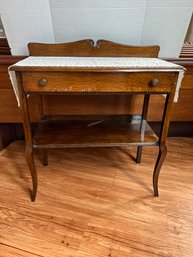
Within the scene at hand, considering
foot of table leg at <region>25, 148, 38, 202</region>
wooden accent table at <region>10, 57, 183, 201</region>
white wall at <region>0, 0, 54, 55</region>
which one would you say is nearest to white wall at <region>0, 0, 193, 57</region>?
white wall at <region>0, 0, 54, 55</region>

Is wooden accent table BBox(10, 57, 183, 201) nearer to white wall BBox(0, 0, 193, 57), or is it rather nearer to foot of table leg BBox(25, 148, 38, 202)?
foot of table leg BBox(25, 148, 38, 202)

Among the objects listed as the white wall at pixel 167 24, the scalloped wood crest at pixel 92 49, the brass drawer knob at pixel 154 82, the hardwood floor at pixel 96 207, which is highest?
the white wall at pixel 167 24

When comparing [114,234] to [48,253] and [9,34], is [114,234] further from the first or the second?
[9,34]

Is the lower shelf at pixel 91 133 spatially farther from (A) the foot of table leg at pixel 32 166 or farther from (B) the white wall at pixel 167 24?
(B) the white wall at pixel 167 24

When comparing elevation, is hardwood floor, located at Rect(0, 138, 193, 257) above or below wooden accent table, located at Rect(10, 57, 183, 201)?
below

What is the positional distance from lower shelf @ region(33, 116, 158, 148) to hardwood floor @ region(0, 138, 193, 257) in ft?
1.00

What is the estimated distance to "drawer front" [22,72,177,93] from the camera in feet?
2.38

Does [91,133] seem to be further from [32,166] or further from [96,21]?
[96,21]

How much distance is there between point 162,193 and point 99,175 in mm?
384

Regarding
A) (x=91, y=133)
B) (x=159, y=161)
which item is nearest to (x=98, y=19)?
(x=91, y=133)

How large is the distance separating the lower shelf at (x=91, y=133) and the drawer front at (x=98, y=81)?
10.8 inches

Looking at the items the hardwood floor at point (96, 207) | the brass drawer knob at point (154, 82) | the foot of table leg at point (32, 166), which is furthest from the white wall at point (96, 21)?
the hardwood floor at point (96, 207)

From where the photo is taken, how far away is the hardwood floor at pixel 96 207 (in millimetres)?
759

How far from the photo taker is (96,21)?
107 centimetres
